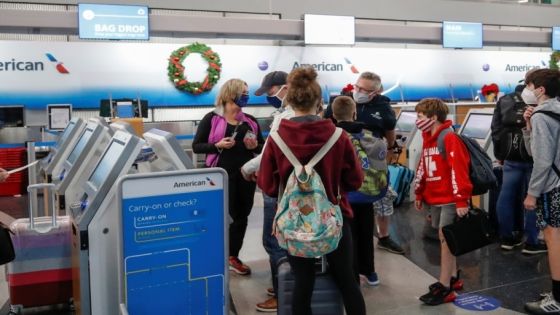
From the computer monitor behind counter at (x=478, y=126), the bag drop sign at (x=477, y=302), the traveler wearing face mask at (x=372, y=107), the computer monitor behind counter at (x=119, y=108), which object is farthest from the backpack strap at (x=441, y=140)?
the computer monitor behind counter at (x=119, y=108)

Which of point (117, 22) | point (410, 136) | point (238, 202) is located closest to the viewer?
point (238, 202)

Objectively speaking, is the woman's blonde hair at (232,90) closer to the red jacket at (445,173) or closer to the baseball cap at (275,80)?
the baseball cap at (275,80)

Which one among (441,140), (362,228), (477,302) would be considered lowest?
(477,302)

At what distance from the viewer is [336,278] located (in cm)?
247

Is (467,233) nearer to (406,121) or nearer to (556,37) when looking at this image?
(406,121)

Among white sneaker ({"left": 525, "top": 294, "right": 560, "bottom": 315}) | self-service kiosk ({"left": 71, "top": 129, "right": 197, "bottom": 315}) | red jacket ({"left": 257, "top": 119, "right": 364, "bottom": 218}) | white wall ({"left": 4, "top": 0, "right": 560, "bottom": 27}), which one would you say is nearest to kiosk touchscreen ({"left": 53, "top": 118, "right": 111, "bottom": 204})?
self-service kiosk ({"left": 71, "top": 129, "right": 197, "bottom": 315})

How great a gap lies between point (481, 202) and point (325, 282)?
10.3 feet

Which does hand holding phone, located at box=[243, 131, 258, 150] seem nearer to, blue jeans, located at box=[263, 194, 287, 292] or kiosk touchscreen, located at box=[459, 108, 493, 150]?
blue jeans, located at box=[263, 194, 287, 292]

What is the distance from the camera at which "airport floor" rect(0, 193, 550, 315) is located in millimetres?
3291

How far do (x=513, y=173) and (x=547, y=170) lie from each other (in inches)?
51.5

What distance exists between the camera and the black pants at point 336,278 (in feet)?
7.82

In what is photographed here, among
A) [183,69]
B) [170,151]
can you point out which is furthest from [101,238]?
[183,69]

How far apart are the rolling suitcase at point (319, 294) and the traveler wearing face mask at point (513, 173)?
A: 90.3 inches

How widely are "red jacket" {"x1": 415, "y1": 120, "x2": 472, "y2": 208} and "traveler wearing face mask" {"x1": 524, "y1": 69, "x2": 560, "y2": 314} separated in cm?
36
